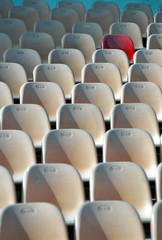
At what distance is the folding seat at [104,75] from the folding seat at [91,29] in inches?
37.9

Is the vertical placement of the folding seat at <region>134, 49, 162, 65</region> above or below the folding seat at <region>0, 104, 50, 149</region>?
above

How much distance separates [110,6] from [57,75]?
69.4 inches

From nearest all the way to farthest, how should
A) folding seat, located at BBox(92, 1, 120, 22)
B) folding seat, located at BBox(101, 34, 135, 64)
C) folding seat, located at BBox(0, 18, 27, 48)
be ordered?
1. folding seat, located at BBox(101, 34, 135, 64)
2. folding seat, located at BBox(0, 18, 27, 48)
3. folding seat, located at BBox(92, 1, 120, 22)

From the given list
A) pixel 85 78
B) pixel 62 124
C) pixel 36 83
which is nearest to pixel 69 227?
pixel 62 124

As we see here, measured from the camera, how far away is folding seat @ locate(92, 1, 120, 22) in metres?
5.64

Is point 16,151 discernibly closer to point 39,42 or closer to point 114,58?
point 114,58

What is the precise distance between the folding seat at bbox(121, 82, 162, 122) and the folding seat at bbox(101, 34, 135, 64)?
94cm

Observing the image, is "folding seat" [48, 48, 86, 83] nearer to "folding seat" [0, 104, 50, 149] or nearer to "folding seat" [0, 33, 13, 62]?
"folding seat" [0, 33, 13, 62]

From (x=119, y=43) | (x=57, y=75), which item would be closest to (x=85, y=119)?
(x=57, y=75)

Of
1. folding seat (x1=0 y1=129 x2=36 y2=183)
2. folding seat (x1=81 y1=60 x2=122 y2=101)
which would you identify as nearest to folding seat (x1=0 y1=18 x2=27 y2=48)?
folding seat (x1=81 y1=60 x2=122 y2=101)

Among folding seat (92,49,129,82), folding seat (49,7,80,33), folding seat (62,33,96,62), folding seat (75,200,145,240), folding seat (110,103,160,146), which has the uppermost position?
folding seat (49,7,80,33)

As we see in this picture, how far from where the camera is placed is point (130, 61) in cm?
482

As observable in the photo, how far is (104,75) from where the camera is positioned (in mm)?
4164

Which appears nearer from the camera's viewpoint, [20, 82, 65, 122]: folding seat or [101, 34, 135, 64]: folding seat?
[20, 82, 65, 122]: folding seat
